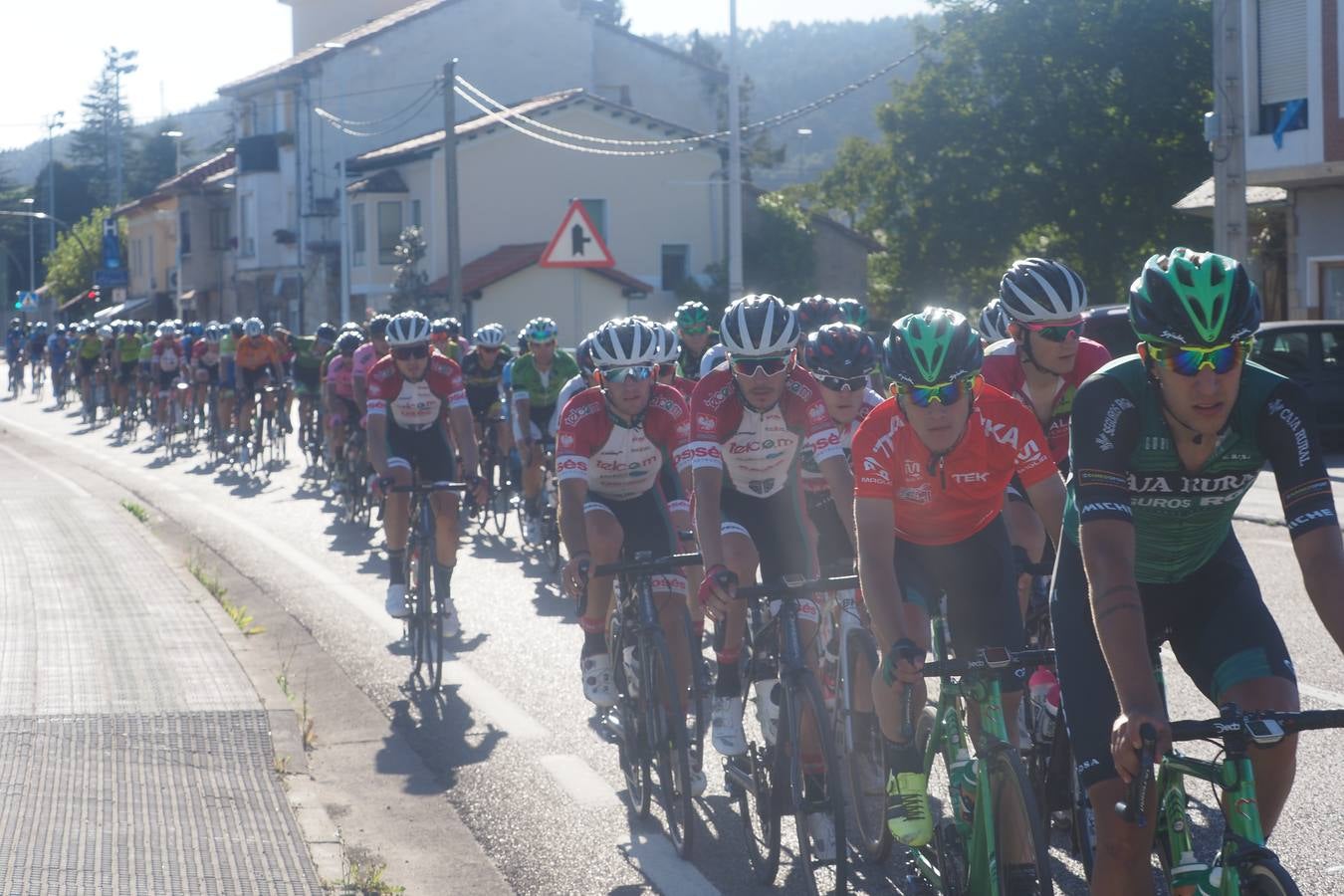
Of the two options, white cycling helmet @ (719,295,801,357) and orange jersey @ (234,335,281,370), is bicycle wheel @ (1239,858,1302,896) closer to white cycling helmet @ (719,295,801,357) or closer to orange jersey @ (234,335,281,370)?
white cycling helmet @ (719,295,801,357)

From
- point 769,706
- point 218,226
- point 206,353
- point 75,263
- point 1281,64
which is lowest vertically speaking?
point 769,706

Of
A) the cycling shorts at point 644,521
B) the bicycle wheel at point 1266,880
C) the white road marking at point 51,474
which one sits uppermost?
the cycling shorts at point 644,521

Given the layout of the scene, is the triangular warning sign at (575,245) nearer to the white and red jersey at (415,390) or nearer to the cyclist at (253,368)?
the cyclist at (253,368)

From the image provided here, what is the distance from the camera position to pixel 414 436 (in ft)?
34.1

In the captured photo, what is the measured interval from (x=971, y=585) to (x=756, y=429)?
172cm

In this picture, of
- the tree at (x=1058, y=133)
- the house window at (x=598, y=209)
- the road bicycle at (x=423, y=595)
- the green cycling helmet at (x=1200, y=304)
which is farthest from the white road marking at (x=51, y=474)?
the tree at (x=1058, y=133)

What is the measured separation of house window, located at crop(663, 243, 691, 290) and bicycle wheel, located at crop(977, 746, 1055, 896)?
45.9m

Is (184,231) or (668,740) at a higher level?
(184,231)

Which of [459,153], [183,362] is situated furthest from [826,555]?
[459,153]

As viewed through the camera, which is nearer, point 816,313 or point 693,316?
point 816,313

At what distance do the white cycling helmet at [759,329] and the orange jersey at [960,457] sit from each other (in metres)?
1.30

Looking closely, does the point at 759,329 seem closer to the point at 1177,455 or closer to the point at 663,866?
the point at 663,866

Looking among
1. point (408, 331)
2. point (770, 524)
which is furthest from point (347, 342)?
point (770, 524)

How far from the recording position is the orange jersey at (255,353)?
22.8 m
